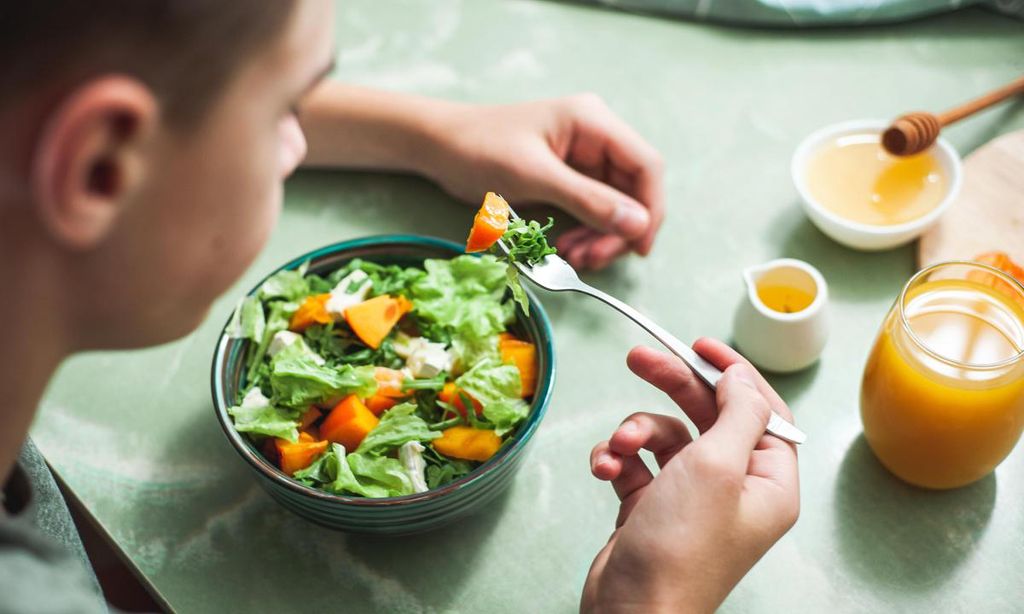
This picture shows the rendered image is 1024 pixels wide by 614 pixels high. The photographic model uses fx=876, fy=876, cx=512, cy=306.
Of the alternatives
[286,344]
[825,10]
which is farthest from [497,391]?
[825,10]

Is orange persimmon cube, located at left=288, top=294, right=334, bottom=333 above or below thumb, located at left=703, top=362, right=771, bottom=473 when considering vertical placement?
below

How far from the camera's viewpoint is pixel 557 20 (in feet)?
5.36

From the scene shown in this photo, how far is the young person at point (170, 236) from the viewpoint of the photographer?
1.69 feet

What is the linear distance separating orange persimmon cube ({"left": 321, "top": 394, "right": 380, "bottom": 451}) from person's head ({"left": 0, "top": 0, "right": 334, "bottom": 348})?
0.29 m

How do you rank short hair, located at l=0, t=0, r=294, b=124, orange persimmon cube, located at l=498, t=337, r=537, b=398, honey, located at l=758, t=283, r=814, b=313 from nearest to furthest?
short hair, located at l=0, t=0, r=294, b=124, orange persimmon cube, located at l=498, t=337, r=537, b=398, honey, located at l=758, t=283, r=814, b=313

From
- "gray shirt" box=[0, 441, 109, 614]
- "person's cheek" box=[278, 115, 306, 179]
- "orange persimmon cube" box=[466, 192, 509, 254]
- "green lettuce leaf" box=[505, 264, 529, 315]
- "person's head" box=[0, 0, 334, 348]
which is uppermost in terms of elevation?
"person's head" box=[0, 0, 334, 348]

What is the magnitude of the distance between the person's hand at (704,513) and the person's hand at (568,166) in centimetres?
38

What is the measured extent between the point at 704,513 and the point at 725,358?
199 millimetres

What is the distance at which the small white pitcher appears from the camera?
41.1 inches

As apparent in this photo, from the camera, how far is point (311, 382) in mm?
955

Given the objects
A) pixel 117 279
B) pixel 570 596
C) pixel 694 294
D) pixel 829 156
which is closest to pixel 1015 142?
pixel 829 156

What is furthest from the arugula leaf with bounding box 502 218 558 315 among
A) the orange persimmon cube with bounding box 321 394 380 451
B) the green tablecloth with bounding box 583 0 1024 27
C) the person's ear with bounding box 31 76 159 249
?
the green tablecloth with bounding box 583 0 1024 27

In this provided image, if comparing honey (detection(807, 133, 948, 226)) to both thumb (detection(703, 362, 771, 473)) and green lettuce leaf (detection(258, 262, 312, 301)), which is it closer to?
thumb (detection(703, 362, 771, 473))

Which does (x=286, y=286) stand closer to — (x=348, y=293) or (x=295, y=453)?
(x=348, y=293)
